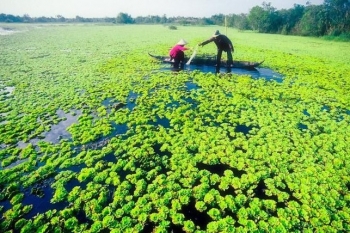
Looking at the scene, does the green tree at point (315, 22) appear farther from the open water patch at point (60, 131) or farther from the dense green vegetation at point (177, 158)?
the open water patch at point (60, 131)

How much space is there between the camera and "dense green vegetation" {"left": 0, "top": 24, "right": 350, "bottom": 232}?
11.3ft

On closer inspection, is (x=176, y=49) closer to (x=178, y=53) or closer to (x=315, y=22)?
(x=178, y=53)

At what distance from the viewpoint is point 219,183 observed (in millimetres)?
4172

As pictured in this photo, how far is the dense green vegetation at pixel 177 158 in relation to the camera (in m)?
3.44

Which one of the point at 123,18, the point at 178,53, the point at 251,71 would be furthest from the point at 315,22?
the point at 123,18

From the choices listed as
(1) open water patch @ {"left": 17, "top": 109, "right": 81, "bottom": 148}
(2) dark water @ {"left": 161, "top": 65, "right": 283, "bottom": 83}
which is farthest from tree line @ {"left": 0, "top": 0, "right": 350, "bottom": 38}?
(1) open water patch @ {"left": 17, "top": 109, "right": 81, "bottom": 148}

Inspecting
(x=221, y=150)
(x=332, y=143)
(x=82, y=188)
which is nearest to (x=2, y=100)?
(x=82, y=188)

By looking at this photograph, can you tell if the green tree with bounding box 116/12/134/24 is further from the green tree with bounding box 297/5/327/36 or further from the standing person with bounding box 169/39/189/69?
the standing person with bounding box 169/39/189/69

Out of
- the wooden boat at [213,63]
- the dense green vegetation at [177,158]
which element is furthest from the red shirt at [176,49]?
the dense green vegetation at [177,158]

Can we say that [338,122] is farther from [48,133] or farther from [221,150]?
[48,133]

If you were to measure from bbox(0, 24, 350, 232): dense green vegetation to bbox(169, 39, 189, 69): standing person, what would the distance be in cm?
311

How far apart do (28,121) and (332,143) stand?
7663 mm

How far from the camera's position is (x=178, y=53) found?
11977 millimetres

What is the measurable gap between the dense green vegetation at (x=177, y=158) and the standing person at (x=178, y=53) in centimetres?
311
